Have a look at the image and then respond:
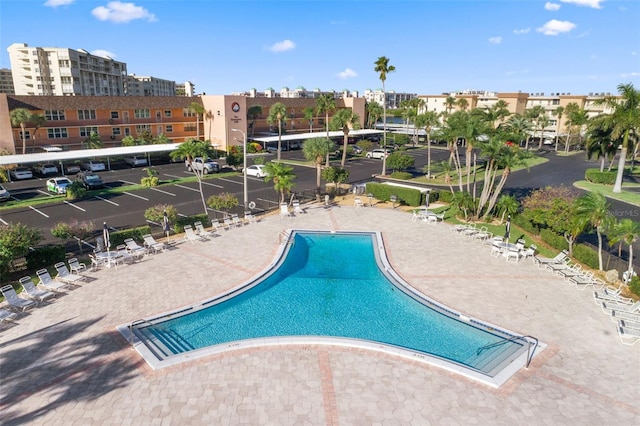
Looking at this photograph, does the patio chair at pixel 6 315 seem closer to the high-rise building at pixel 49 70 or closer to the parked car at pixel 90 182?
the parked car at pixel 90 182

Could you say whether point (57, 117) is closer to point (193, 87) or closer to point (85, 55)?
point (85, 55)

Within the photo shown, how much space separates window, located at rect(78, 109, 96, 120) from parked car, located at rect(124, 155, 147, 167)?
8628 millimetres

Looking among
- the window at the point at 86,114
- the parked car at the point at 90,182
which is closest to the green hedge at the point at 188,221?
the parked car at the point at 90,182

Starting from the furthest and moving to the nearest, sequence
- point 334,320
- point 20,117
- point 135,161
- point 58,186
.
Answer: point 135,161 < point 20,117 < point 58,186 < point 334,320

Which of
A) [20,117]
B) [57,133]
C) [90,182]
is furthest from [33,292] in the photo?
[57,133]

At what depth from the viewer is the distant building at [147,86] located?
124 m

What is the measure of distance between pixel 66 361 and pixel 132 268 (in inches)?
301

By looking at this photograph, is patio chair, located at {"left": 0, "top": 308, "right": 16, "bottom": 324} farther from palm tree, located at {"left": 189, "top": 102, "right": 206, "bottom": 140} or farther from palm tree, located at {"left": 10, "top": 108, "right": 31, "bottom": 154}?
palm tree, located at {"left": 189, "top": 102, "right": 206, "bottom": 140}

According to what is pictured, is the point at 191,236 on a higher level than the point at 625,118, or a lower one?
lower

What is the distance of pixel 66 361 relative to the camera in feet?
39.5

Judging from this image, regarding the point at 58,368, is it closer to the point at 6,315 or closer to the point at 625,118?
the point at 6,315

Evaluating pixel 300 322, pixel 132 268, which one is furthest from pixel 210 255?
pixel 300 322

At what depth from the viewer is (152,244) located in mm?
21531

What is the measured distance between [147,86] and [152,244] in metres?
133
